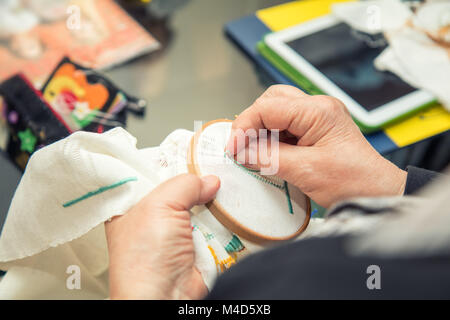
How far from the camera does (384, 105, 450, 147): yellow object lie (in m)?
0.69

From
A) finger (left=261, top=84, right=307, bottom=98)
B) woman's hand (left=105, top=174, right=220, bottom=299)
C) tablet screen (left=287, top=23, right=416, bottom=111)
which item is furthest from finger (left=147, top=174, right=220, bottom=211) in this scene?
tablet screen (left=287, top=23, right=416, bottom=111)

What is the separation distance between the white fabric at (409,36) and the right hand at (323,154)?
0.33 metres

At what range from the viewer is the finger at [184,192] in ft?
1.36

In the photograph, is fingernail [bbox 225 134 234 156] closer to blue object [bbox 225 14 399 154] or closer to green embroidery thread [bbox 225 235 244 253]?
green embroidery thread [bbox 225 235 244 253]

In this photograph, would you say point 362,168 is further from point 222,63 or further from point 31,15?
point 31,15

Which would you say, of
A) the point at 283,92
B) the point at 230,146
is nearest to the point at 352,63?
the point at 283,92

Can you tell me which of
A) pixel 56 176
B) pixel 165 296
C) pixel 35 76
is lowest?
pixel 165 296

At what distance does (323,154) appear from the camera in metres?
0.47

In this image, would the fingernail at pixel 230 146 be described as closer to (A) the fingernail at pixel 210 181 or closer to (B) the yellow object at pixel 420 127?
(A) the fingernail at pixel 210 181

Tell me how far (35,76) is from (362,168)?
0.58 m

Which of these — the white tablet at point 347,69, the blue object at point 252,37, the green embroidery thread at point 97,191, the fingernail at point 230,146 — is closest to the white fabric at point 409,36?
the white tablet at point 347,69

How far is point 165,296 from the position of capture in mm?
388

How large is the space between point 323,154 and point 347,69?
1.09 ft
